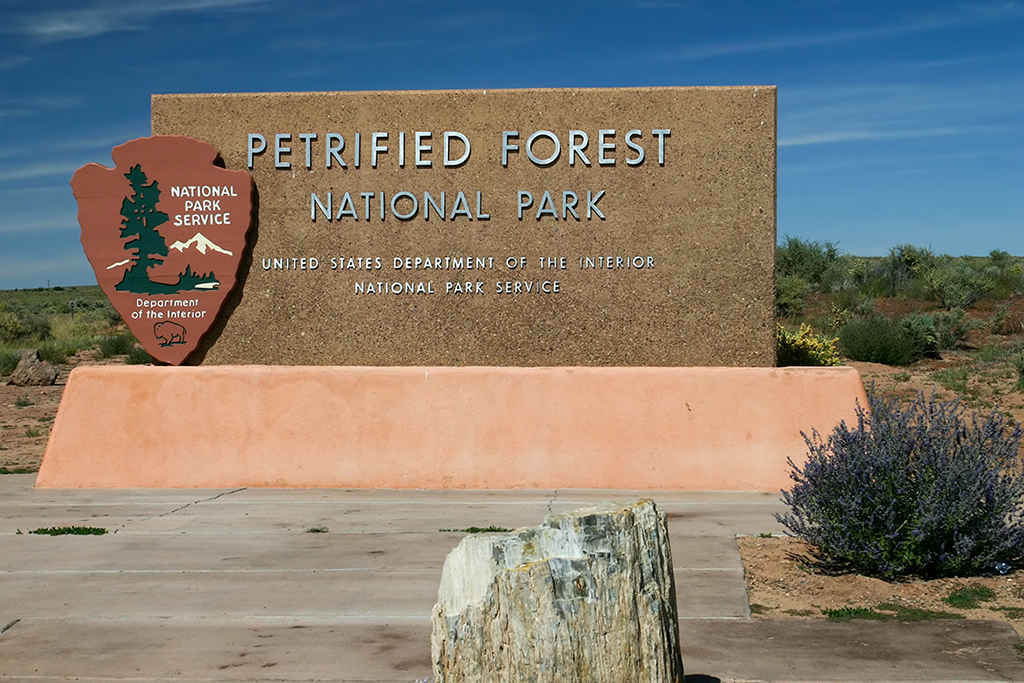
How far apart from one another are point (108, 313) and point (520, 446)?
141ft

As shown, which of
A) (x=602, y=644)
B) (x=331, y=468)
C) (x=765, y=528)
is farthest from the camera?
(x=331, y=468)

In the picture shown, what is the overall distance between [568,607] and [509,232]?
7322 mm

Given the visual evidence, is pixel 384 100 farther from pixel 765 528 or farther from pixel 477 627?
pixel 477 627

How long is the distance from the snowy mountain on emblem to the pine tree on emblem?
0.49ft

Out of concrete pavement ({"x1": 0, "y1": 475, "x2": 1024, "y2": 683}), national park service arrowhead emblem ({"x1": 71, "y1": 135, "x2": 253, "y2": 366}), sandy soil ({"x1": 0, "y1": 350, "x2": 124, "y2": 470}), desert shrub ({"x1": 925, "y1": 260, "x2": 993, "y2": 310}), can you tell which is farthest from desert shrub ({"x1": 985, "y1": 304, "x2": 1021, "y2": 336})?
national park service arrowhead emblem ({"x1": 71, "y1": 135, "x2": 253, "y2": 366})

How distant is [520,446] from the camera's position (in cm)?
1119

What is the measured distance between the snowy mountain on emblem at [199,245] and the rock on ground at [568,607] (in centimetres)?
791

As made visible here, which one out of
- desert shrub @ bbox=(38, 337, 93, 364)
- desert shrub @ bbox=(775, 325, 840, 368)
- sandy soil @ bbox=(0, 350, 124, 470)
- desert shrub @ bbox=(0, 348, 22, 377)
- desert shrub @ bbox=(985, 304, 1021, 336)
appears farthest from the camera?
desert shrub @ bbox=(38, 337, 93, 364)

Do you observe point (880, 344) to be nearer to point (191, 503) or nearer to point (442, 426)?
point (442, 426)

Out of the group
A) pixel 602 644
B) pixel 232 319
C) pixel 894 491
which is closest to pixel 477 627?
pixel 602 644

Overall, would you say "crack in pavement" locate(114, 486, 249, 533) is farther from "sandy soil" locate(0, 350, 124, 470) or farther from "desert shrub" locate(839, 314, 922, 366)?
"desert shrub" locate(839, 314, 922, 366)

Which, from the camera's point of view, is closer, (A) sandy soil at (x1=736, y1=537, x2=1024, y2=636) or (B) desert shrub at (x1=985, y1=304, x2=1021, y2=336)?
(A) sandy soil at (x1=736, y1=537, x2=1024, y2=636)

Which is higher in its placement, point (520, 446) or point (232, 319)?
point (232, 319)

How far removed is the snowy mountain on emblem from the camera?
Answer: 1170 centimetres
